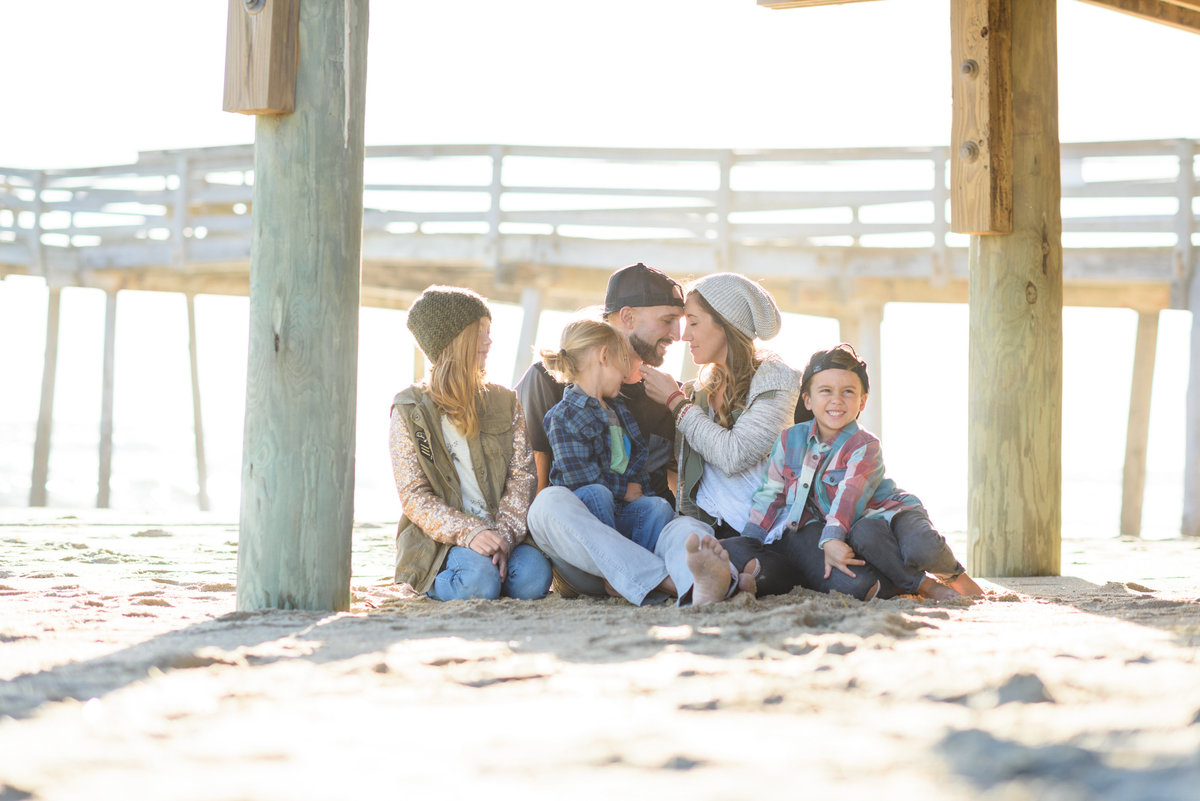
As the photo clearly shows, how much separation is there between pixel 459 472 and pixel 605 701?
6.86 feet

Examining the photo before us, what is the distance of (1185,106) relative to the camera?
29.5 m

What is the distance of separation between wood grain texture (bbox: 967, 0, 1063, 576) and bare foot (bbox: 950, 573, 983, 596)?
1011 mm

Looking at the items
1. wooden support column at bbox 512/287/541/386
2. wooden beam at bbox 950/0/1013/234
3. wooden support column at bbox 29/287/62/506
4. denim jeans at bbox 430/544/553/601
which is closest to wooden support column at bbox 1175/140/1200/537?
wooden beam at bbox 950/0/1013/234

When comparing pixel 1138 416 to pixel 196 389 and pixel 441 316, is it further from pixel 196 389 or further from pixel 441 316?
pixel 196 389

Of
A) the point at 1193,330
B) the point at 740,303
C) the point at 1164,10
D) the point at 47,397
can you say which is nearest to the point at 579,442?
the point at 740,303

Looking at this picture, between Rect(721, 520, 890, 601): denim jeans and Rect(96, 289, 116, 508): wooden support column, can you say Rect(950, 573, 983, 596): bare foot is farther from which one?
Rect(96, 289, 116, 508): wooden support column

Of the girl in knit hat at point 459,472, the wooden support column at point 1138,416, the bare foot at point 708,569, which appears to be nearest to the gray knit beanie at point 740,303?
the girl in knit hat at point 459,472

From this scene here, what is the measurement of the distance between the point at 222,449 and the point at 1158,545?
111 ft

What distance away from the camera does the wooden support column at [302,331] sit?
11.0ft

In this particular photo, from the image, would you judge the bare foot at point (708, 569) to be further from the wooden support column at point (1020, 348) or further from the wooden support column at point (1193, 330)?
the wooden support column at point (1193, 330)

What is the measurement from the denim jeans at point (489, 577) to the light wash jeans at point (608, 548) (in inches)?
2.9

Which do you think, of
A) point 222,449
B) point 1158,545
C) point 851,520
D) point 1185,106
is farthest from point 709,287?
point 222,449

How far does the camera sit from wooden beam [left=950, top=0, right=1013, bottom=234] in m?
4.85

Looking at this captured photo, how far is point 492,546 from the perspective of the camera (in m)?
3.84
